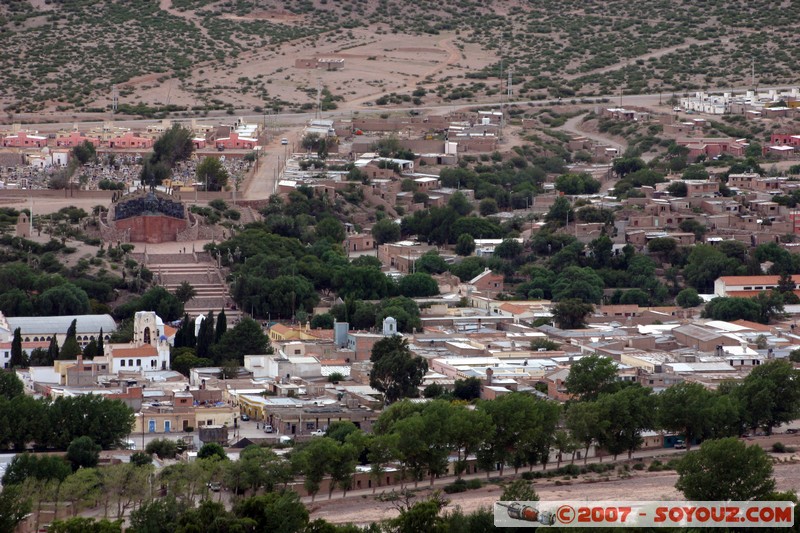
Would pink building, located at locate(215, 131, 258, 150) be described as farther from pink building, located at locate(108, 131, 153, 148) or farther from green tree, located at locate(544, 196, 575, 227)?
green tree, located at locate(544, 196, 575, 227)

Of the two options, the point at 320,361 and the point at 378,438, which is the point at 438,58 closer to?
the point at 320,361

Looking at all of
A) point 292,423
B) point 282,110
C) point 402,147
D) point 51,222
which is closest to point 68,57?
point 282,110

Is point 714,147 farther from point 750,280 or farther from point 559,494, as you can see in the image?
point 559,494

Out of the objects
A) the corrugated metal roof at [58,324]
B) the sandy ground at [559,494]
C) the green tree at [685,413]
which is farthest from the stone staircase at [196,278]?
the sandy ground at [559,494]

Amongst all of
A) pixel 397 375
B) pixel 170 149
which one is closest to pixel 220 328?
pixel 397 375

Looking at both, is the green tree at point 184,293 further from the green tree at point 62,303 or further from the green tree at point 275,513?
the green tree at point 275,513

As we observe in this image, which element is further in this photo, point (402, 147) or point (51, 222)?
point (402, 147)
